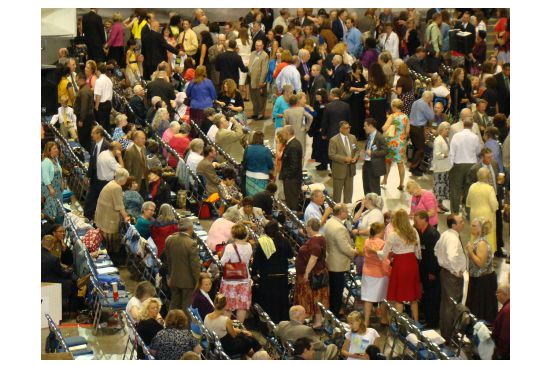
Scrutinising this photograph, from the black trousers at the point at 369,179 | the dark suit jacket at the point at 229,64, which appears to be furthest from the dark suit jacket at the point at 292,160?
the dark suit jacket at the point at 229,64

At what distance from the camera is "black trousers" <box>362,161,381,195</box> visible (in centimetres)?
1792

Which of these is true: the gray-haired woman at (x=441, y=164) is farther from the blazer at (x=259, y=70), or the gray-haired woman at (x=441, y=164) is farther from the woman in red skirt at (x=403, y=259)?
the blazer at (x=259, y=70)

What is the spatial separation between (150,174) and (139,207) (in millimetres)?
736

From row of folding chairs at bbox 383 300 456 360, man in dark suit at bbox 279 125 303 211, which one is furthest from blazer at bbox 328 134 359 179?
row of folding chairs at bbox 383 300 456 360

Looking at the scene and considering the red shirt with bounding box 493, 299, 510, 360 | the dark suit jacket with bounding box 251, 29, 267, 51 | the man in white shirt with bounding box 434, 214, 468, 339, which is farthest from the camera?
the dark suit jacket with bounding box 251, 29, 267, 51

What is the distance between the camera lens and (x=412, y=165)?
19.8 m

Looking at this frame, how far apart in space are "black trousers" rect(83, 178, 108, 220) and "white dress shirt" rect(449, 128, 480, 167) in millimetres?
4439

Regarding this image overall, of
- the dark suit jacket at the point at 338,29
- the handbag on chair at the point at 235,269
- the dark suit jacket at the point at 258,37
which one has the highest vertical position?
the dark suit jacket at the point at 338,29

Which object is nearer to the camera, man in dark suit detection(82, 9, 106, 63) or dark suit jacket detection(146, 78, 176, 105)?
dark suit jacket detection(146, 78, 176, 105)

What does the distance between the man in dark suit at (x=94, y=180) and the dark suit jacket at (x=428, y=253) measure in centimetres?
480

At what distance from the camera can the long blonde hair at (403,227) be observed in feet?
46.3

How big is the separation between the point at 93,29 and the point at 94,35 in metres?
0.11

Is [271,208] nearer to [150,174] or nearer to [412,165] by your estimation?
[150,174]

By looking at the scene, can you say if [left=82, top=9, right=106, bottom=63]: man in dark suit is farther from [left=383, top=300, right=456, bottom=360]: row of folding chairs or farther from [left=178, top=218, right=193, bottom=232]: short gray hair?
[left=383, top=300, right=456, bottom=360]: row of folding chairs
